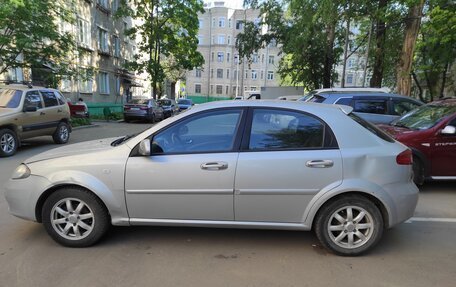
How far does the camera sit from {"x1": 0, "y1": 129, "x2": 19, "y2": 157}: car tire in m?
9.02

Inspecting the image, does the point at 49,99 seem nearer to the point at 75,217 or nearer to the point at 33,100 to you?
the point at 33,100

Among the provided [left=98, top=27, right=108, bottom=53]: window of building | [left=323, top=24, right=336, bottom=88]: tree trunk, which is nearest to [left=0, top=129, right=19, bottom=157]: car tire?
[left=323, top=24, right=336, bottom=88]: tree trunk

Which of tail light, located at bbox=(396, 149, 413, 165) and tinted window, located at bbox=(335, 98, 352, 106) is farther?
tinted window, located at bbox=(335, 98, 352, 106)

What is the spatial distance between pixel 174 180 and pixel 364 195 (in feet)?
6.45

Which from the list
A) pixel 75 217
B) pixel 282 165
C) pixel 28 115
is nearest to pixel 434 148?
pixel 282 165

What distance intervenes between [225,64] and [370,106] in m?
62.4

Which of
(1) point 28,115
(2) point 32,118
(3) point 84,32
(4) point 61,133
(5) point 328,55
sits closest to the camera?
(1) point 28,115

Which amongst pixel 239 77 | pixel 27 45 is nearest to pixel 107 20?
pixel 27 45

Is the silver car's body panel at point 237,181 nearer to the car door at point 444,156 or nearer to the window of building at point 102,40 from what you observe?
the car door at point 444,156

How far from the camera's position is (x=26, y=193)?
12.7 ft

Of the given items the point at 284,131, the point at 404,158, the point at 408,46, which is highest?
the point at 408,46

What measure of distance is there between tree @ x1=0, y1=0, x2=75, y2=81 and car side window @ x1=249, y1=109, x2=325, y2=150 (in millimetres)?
10253

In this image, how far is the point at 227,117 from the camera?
3.89m

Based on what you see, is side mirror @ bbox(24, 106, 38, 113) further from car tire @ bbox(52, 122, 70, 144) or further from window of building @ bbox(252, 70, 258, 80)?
window of building @ bbox(252, 70, 258, 80)
